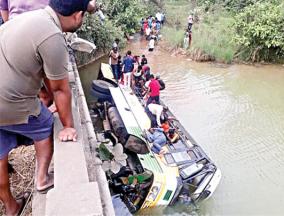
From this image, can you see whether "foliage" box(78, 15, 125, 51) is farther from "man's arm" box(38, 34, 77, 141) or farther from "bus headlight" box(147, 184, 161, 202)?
"man's arm" box(38, 34, 77, 141)

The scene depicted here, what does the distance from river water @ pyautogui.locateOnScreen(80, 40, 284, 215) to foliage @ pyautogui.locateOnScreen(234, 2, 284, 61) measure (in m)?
0.82

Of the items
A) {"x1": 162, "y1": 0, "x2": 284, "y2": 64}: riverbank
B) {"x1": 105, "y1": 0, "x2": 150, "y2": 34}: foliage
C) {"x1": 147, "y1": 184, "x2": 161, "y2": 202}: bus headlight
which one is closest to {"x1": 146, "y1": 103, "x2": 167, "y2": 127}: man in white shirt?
{"x1": 147, "y1": 184, "x2": 161, "y2": 202}: bus headlight

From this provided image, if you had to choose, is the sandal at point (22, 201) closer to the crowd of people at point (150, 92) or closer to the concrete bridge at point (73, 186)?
the concrete bridge at point (73, 186)

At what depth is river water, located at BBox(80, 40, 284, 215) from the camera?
8445 millimetres

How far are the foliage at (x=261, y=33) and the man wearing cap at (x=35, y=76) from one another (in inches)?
670

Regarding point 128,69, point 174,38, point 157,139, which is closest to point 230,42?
point 174,38

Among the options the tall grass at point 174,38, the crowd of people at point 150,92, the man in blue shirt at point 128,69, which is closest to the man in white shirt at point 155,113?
the crowd of people at point 150,92

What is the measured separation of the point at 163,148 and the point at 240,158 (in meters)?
2.65

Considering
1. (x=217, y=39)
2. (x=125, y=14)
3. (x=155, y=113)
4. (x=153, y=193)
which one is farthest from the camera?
(x=125, y=14)

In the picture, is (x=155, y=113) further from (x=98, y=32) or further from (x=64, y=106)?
(x=98, y=32)

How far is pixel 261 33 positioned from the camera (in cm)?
1780

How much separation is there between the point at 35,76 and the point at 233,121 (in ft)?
→ 35.3

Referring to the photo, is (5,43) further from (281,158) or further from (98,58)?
(98,58)

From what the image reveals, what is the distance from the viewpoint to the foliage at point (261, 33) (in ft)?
58.5
